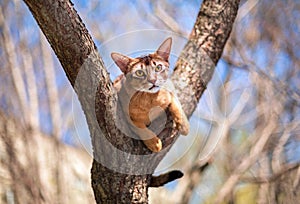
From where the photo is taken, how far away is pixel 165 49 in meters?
1.06

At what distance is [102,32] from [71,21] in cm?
108

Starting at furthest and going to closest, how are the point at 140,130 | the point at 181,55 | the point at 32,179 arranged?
the point at 32,179
the point at 181,55
the point at 140,130

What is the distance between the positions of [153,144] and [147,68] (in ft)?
0.84

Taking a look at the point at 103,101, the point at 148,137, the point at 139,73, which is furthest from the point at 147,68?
the point at 148,137

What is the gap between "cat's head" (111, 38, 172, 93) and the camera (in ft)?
3.43

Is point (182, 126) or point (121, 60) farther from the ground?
point (121, 60)

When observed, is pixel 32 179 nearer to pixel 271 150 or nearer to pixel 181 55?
pixel 181 55

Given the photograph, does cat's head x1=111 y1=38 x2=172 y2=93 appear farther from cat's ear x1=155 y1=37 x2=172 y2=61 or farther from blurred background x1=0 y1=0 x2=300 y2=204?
blurred background x1=0 y1=0 x2=300 y2=204

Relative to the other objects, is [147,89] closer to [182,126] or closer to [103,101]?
[103,101]

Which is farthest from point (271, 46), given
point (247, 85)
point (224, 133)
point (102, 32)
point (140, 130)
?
point (140, 130)

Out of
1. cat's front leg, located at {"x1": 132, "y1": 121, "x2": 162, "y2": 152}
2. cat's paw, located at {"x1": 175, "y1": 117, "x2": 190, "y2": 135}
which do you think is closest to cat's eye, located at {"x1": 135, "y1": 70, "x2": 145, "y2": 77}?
cat's front leg, located at {"x1": 132, "y1": 121, "x2": 162, "y2": 152}

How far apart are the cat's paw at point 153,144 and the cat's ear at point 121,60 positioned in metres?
0.23

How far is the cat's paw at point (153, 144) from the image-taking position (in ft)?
4.03

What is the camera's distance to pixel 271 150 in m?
2.55
